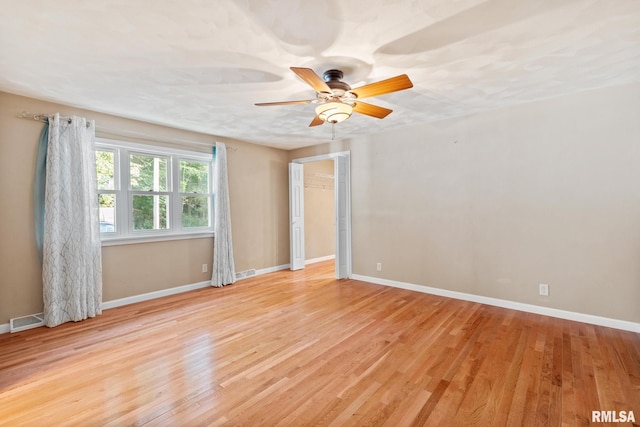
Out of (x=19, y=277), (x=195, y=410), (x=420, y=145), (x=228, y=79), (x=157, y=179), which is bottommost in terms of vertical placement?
(x=195, y=410)

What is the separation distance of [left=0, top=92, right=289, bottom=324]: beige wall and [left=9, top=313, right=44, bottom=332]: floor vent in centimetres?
6

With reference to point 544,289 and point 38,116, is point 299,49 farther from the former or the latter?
point 544,289

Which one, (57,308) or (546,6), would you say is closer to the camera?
(546,6)

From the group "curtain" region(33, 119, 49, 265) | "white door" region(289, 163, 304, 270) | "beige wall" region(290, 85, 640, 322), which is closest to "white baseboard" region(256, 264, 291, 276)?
"white door" region(289, 163, 304, 270)

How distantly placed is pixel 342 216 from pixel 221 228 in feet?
6.81

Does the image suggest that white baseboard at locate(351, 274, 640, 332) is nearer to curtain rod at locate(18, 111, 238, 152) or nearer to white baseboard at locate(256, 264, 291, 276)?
white baseboard at locate(256, 264, 291, 276)

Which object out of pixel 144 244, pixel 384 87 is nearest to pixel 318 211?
pixel 144 244

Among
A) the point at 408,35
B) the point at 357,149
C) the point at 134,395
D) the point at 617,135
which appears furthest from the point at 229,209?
the point at 617,135

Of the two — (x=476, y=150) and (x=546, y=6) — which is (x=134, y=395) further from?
(x=476, y=150)

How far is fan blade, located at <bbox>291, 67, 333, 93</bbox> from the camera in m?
1.95

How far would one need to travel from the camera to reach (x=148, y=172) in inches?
164

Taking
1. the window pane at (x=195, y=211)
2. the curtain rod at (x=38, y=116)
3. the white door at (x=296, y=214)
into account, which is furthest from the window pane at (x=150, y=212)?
the white door at (x=296, y=214)

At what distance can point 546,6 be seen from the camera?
5.78 ft

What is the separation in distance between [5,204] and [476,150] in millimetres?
5512
